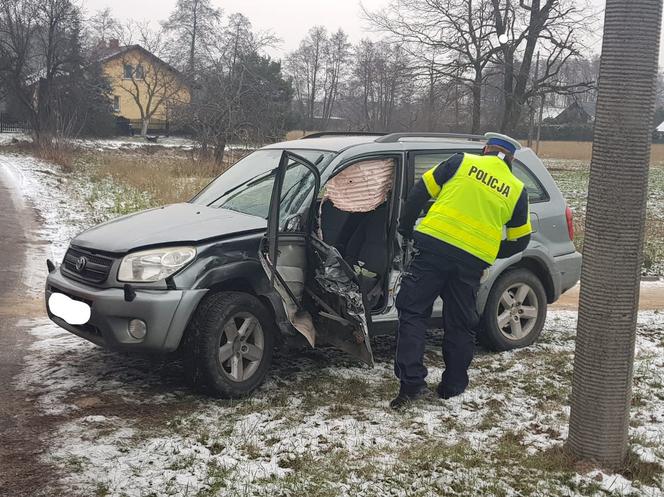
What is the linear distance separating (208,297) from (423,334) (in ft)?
4.82

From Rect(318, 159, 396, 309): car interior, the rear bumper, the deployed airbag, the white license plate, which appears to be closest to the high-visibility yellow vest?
Rect(318, 159, 396, 309): car interior

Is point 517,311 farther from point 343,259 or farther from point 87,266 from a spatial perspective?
point 87,266

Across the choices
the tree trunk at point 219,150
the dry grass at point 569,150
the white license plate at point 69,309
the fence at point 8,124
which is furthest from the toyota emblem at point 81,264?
the dry grass at point 569,150

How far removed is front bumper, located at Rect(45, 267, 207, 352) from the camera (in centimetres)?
436

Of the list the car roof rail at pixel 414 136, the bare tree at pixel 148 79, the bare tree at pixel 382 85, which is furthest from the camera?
the bare tree at pixel 148 79

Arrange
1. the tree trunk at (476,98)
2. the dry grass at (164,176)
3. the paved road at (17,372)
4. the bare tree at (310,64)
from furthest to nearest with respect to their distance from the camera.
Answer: the bare tree at (310,64)
the tree trunk at (476,98)
the dry grass at (164,176)
the paved road at (17,372)

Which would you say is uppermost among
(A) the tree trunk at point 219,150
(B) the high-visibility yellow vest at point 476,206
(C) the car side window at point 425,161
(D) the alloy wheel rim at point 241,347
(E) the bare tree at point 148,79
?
(E) the bare tree at point 148,79

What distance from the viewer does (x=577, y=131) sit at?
6194 centimetres

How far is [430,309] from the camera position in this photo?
187 inches

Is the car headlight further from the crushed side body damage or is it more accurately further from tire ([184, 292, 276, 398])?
the crushed side body damage

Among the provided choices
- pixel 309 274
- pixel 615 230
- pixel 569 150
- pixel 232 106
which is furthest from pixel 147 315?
pixel 569 150

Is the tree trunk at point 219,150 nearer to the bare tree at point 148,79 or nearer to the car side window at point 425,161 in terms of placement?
the car side window at point 425,161

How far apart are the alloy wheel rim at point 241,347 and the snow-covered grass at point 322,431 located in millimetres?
207

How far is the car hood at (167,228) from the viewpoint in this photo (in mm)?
4586
